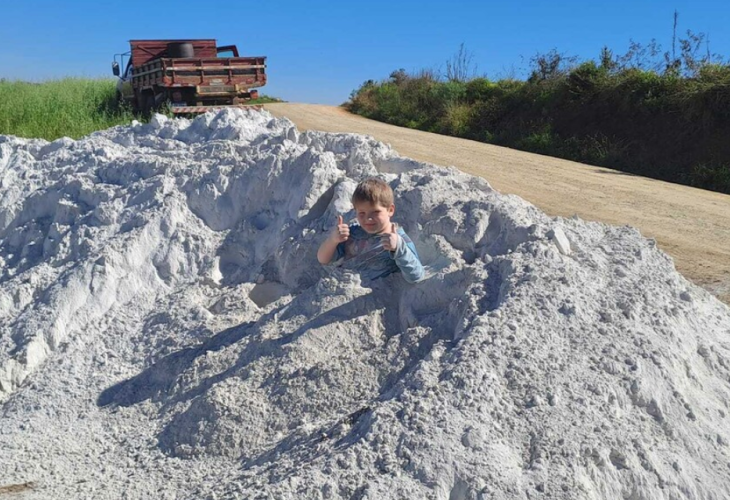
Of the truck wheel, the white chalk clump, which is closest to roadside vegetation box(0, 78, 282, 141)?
the truck wheel

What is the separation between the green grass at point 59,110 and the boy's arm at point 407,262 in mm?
9566

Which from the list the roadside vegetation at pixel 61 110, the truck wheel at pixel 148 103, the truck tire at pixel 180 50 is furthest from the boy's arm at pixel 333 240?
the truck tire at pixel 180 50

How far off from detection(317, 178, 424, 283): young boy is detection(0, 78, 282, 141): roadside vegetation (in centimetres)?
922

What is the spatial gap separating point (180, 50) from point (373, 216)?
14.4 m

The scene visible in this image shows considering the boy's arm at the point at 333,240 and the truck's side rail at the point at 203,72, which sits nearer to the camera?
the boy's arm at the point at 333,240

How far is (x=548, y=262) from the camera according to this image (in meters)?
3.80

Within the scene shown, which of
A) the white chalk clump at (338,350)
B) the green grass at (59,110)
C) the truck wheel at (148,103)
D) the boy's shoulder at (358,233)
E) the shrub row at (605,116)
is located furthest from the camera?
the truck wheel at (148,103)

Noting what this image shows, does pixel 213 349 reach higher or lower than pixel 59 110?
lower

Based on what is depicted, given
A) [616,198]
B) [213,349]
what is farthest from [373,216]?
[616,198]

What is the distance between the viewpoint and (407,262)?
12.8 ft

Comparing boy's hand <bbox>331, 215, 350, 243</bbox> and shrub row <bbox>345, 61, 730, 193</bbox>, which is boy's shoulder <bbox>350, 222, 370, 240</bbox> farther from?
shrub row <bbox>345, 61, 730, 193</bbox>

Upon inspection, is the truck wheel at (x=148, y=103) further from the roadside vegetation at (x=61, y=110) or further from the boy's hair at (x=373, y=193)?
the boy's hair at (x=373, y=193)

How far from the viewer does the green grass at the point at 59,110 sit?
12.6m

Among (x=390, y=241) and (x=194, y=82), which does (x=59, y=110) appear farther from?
(x=390, y=241)
